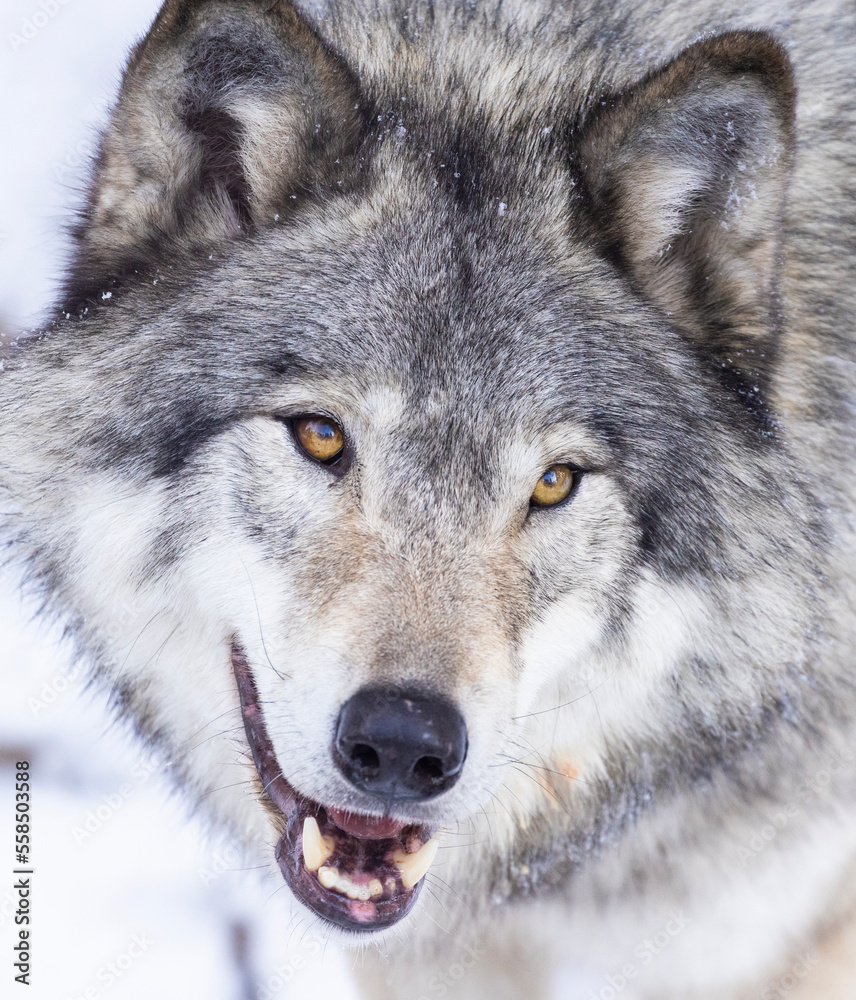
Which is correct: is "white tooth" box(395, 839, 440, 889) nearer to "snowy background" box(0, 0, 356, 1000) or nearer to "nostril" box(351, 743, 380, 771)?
"nostril" box(351, 743, 380, 771)

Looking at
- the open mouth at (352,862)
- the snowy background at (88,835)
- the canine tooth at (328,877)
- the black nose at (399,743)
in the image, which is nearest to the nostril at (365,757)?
the black nose at (399,743)

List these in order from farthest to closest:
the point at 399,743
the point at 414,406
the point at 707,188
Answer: the point at 707,188 → the point at 414,406 → the point at 399,743

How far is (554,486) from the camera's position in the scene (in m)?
1.74

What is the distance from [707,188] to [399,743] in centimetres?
128

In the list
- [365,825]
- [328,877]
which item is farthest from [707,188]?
[328,877]

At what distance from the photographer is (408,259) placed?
1761 mm

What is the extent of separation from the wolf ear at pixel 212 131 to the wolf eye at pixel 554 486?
2.61 feet

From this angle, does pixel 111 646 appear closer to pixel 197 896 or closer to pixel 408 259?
pixel 408 259

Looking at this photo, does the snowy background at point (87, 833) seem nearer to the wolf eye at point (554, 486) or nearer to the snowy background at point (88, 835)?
the snowy background at point (88, 835)

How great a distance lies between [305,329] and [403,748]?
0.82 m

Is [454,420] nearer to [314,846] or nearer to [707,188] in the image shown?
[707,188]

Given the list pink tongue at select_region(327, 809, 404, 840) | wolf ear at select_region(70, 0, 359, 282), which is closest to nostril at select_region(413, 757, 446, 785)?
pink tongue at select_region(327, 809, 404, 840)

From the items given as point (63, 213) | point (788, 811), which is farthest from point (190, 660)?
point (788, 811)

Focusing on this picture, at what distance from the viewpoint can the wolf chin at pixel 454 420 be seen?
161 centimetres
